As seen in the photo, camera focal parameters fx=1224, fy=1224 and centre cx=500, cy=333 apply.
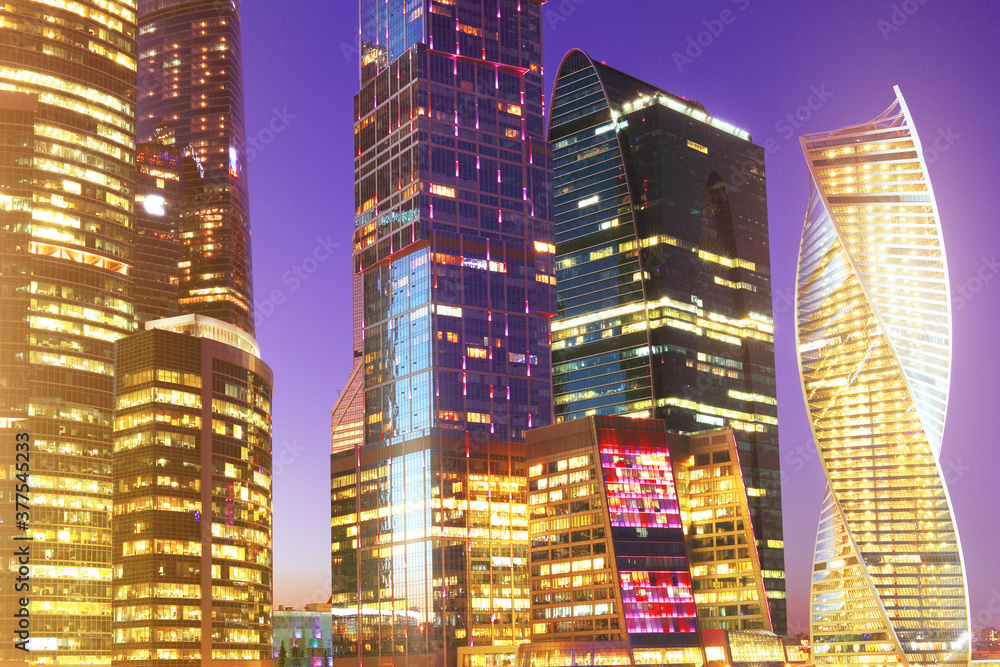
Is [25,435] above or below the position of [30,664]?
above

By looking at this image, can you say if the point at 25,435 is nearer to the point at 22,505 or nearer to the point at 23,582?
the point at 22,505

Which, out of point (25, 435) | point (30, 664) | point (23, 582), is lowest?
point (30, 664)

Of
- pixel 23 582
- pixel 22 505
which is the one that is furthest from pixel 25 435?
pixel 23 582

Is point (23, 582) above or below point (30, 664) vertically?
above

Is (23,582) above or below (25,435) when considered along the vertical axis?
below

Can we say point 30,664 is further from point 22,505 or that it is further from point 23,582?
point 22,505

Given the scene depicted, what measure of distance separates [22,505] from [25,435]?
11155 mm

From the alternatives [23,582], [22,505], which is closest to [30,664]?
[23,582]

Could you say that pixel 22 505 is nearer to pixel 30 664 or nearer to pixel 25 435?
pixel 25 435

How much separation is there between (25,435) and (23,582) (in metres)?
24.8

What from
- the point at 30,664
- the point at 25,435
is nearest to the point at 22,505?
the point at 25,435

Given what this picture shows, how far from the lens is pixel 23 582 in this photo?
199875 millimetres

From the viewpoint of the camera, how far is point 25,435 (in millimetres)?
195750

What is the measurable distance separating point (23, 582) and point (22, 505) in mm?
15316
